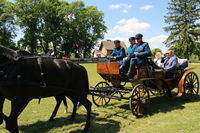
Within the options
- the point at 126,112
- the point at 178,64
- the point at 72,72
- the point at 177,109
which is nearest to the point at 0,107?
the point at 72,72

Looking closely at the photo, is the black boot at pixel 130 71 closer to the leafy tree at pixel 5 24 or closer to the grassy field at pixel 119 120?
the grassy field at pixel 119 120

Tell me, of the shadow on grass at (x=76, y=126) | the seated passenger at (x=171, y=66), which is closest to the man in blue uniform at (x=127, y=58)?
the seated passenger at (x=171, y=66)

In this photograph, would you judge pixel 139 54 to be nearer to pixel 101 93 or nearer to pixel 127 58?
pixel 127 58

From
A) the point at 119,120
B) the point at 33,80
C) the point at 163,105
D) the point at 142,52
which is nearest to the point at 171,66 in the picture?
the point at 163,105

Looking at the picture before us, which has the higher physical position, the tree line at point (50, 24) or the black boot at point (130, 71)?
the tree line at point (50, 24)

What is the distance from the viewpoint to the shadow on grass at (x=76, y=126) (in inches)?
Result: 185

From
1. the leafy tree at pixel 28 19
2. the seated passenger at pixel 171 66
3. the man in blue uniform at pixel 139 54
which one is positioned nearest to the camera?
the man in blue uniform at pixel 139 54

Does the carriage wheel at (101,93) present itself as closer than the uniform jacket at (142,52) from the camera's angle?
No

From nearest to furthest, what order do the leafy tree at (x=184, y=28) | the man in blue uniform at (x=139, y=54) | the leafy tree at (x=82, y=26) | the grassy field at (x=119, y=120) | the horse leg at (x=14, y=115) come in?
1. the horse leg at (x=14, y=115)
2. the grassy field at (x=119, y=120)
3. the man in blue uniform at (x=139, y=54)
4. the leafy tree at (x=184, y=28)
5. the leafy tree at (x=82, y=26)

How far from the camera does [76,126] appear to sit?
16.3ft

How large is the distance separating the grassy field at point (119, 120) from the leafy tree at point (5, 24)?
141ft

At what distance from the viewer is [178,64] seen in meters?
7.44

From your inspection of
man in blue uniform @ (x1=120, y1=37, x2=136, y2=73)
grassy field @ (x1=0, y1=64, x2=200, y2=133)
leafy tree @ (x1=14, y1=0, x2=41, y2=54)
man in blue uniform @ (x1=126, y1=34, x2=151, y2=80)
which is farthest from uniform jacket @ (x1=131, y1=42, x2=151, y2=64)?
leafy tree @ (x1=14, y1=0, x2=41, y2=54)

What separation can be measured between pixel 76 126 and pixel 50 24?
44.1 m
